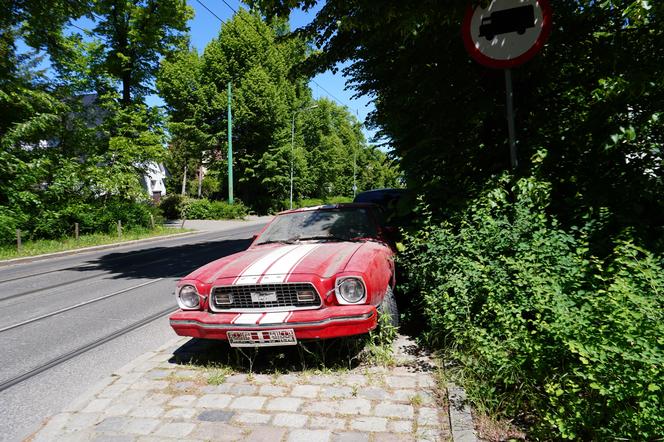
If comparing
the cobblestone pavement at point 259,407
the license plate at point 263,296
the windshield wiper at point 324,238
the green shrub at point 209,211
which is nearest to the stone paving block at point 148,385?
the cobblestone pavement at point 259,407

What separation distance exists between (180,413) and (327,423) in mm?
1106

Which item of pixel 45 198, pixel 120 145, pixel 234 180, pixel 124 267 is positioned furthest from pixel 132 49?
pixel 124 267

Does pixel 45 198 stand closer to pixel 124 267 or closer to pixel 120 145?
pixel 120 145

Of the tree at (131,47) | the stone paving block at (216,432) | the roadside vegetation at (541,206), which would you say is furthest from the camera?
the tree at (131,47)

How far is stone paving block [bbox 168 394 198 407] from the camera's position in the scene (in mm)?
3220

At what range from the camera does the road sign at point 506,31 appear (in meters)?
3.68

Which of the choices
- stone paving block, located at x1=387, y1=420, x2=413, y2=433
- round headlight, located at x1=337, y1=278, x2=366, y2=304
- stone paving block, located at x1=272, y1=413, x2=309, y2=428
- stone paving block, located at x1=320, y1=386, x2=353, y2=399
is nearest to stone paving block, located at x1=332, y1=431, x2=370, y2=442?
Answer: stone paving block, located at x1=387, y1=420, x2=413, y2=433

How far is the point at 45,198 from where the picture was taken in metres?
17.3

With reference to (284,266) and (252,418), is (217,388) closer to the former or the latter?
(252,418)

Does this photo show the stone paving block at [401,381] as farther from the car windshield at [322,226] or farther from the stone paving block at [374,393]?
the car windshield at [322,226]

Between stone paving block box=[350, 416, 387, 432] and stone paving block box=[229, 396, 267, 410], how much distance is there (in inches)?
29.6

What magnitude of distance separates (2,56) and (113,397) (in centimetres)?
1898

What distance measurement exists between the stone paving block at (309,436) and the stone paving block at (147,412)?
1.08 m

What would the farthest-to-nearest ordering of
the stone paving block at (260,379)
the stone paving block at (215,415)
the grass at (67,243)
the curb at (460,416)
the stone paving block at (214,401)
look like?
the grass at (67,243) → the stone paving block at (260,379) → the stone paving block at (214,401) → the stone paving block at (215,415) → the curb at (460,416)
